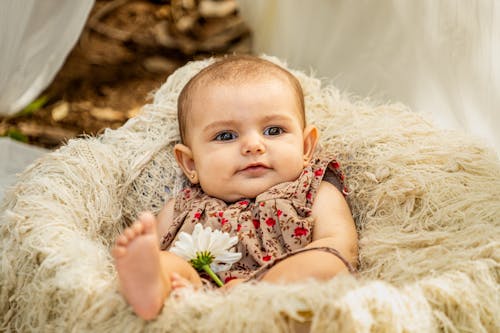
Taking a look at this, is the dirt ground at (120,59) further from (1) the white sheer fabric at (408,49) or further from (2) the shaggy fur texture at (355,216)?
(2) the shaggy fur texture at (355,216)

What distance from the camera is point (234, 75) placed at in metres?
1.84

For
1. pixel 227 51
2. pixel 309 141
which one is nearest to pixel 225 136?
pixel 309 141

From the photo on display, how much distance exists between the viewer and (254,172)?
5.82 ft

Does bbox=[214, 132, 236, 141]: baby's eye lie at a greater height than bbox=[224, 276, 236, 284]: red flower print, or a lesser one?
greater

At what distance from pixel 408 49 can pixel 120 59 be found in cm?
165

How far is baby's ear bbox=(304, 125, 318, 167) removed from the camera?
6.28ft

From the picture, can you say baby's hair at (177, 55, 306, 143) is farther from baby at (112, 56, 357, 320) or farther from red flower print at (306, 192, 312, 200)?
red flower print at (306, 192, 312, 200)

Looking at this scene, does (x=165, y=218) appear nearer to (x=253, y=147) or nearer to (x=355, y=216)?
(x=253, y=147)

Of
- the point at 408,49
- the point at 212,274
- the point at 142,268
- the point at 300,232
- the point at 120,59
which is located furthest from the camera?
the point at 120,59

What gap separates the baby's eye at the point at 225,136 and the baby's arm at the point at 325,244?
10.3 inches

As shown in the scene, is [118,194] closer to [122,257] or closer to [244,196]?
[244,196]

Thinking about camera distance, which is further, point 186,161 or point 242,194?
point 186,161

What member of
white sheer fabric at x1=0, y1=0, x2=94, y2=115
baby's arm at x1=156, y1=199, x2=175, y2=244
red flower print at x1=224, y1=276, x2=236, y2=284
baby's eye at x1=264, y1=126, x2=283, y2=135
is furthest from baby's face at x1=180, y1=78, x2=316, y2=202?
white sheer fabric at x1=0, y1=0, x2=94, y2=115

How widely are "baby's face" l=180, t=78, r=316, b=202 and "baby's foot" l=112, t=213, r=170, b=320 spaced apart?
19.5 inches
